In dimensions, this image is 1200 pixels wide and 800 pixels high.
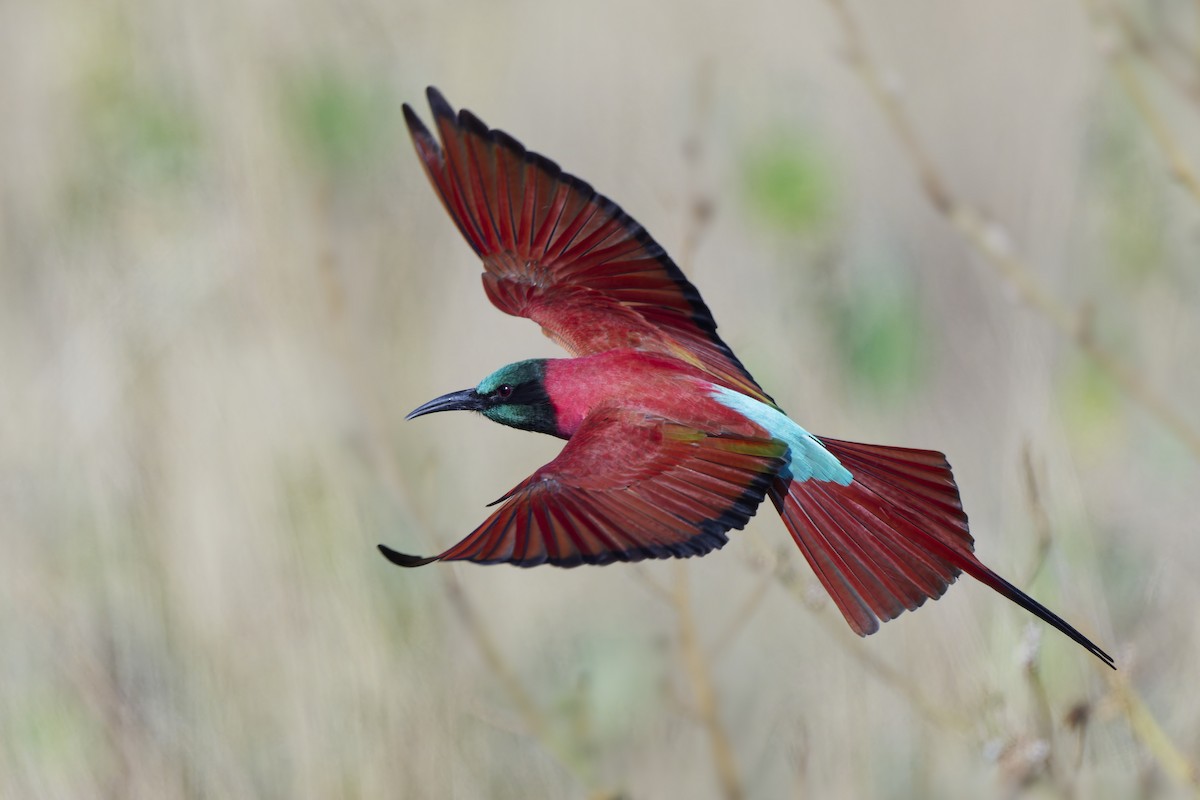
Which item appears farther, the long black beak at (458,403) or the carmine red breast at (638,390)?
the long black beak at (458,403)

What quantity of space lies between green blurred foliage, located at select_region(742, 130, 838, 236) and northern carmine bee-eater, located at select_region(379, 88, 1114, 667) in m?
1.15

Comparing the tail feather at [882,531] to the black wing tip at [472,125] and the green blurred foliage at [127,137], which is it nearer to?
the black wing tip at [472,125]

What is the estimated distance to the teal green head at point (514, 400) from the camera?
5.35 ft

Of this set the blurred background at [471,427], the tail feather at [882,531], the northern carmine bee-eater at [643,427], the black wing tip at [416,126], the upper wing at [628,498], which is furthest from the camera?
the blurred background at [471,427]

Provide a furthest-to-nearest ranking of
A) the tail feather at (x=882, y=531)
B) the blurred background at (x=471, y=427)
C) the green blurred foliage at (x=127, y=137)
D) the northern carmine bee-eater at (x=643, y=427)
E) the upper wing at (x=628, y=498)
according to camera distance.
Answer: the green blurred foliage at (x=127, y=137)
the blurred background at (x=471, y=427)
the tail feather at (x=882, y=531)
the northern carmine bee-eater at (x=643, y=427)
the upper wing at (x=628, y=498)

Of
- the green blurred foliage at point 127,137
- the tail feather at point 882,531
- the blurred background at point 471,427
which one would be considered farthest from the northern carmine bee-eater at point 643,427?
the green blurred foliage at point 127,137

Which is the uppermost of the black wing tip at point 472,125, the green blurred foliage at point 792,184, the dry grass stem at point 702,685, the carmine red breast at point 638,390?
the green blurred foliage at point 792,184

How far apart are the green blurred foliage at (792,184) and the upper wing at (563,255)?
1.15 m

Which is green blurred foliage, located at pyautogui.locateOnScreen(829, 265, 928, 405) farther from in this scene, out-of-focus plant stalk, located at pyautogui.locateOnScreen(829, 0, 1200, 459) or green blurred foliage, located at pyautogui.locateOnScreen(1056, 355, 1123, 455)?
out-of-focus plant stalk, located at pyautogui.locateOnScreen(829, 0, 1200, 459)

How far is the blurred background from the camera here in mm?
2205

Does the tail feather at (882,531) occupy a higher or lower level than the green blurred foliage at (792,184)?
lower

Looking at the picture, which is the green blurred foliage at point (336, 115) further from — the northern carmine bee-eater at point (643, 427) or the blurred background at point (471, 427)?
the northern carmine bee-eater at point (643, 427)

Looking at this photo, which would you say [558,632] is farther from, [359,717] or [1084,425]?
[1084,425]

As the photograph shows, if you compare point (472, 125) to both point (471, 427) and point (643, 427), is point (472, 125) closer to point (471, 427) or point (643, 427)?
point (643, 427)
